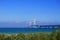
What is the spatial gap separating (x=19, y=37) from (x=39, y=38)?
0.85m

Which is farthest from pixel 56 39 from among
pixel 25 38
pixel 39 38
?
pixel 25 38

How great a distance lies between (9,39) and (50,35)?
5.57 ft

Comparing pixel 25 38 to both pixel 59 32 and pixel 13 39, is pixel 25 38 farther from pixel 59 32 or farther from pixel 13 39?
pixel 59 32

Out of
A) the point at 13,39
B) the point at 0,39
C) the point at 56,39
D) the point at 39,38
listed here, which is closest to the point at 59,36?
the point at 56,39

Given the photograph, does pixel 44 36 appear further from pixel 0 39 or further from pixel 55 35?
pixel 0 39

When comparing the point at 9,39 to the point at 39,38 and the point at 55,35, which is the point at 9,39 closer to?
the point at 39,38

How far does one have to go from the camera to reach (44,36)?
8.26m

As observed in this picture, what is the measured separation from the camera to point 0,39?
847 centimetres

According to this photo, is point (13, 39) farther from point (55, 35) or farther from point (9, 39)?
point (55, 35)

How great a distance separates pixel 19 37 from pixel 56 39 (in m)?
1.54

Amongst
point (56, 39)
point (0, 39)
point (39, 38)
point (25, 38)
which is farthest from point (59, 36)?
point (0, 39)

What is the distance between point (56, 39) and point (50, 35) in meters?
0.34

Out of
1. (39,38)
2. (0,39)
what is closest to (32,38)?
(39,38)

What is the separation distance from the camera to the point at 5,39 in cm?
830
